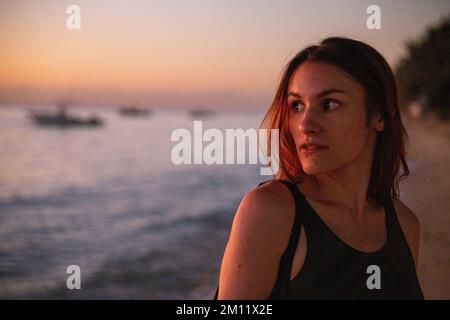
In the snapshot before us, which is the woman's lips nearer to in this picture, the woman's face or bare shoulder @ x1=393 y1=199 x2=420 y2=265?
the woman's face

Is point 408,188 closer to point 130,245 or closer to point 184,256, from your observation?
point 184,256

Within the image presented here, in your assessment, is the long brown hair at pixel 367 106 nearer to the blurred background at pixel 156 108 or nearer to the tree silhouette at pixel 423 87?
the blurred background at pixel 156 108

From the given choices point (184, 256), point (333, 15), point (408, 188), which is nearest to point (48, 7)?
point (333, 15)

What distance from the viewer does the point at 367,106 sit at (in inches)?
45.6

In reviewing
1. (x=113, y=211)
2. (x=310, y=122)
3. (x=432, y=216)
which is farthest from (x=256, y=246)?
(x=113, y=211)

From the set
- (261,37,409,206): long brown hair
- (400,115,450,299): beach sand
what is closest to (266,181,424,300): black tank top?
(261,37,409,206): long brown hair

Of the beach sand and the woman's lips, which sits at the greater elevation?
the woman's lips

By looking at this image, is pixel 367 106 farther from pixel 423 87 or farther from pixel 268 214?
pixel 423 87

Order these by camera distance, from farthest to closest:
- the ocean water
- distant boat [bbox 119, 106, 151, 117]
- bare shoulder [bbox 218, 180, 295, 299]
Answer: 1. distant boat [bbox 119, 106, 151, 117]
2. the ocean water
3. bare shoulder [bbox 218, 180, 295, 299]

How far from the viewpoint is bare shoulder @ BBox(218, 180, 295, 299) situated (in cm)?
93

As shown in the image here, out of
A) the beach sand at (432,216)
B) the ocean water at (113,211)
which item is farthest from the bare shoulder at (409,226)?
the beach sand at (432,216)

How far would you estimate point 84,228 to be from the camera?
771cm

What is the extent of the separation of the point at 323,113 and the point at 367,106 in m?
0.12
